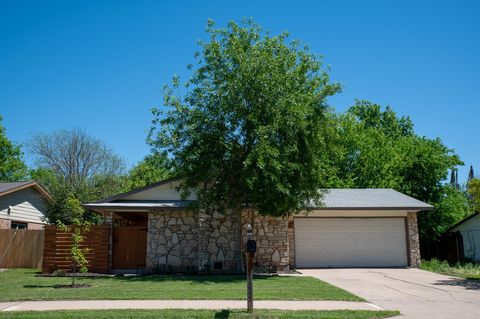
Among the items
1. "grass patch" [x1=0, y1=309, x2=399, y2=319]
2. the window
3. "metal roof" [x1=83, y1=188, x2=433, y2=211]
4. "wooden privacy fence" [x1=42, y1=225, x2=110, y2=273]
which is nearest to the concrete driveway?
"grass patch" [x1=0, y1=309, x2=399, y2=319]

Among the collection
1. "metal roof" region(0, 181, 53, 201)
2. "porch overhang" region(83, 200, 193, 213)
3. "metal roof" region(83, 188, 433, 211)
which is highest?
"metal roof" region(0, 181, 53, 201)

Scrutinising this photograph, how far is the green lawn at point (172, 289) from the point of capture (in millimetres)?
11297

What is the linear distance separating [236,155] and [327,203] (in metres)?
5.82

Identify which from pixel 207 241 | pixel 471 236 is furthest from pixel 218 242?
pixel 471 236

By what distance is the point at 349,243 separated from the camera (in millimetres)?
21297

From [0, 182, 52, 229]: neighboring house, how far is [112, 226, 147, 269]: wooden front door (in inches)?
347

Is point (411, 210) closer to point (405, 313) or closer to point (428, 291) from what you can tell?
point (428, 291)

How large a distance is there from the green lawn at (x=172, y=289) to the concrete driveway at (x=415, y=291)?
38.9 inches

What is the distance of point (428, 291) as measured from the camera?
1295 centimetres

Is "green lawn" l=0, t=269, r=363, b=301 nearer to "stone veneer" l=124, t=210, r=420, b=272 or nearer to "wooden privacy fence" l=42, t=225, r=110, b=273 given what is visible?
"wooden privacy fence" l=42, t=225, r=110, b=273

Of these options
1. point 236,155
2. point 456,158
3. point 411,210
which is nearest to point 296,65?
point 236,155

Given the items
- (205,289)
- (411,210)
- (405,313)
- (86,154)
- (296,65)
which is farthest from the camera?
(86,154)

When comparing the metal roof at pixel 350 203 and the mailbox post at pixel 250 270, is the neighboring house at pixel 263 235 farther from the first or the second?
the mailbox post at pixel 250 270

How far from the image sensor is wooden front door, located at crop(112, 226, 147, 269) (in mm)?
18625
